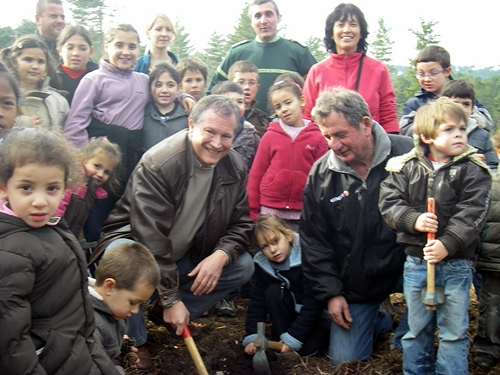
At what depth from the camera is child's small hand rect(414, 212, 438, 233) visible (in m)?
3.23

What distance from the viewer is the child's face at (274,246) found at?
429 cm

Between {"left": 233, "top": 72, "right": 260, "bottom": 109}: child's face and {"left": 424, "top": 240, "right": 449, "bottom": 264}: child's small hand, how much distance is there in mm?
2851

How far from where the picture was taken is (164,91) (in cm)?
510

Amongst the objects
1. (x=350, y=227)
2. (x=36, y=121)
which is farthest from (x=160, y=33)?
(x=350, y=227)

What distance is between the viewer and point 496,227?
3.88 meters

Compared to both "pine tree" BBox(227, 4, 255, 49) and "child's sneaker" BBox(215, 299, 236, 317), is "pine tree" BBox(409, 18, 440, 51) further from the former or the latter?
"child's sneaker" BBox(215, 299, 236, 317)

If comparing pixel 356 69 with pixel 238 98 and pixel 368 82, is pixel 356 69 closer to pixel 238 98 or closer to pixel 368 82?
pixel 368 82

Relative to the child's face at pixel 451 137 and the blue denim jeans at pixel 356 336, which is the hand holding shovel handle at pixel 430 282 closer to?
the child's face at pixel 451 137

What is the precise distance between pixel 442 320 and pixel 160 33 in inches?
169

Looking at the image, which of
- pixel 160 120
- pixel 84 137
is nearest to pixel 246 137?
pixel 160 120

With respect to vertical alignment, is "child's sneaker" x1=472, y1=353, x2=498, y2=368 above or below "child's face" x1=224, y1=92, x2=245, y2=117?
below

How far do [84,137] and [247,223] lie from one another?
179cm

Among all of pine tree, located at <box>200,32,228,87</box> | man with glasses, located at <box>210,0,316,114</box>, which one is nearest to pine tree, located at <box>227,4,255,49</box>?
pine tree, located at <box>200,32,228,87</box>

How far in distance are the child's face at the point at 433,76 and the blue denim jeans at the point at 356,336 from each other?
8.39 ft
